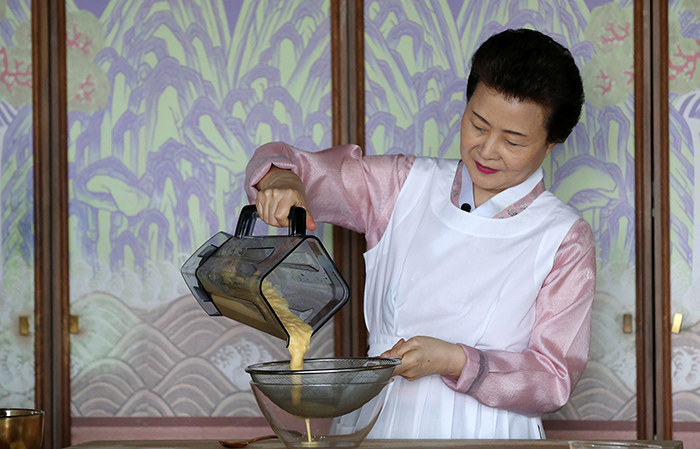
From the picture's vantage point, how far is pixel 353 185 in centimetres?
174

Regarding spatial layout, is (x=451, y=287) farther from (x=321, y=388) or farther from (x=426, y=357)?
(x=321, y=388)

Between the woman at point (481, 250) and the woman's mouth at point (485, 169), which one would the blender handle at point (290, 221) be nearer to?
the woman at point (481, 250)

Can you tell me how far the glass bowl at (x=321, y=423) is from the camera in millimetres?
1075

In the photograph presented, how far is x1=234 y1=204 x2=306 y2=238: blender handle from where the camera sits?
121 cm

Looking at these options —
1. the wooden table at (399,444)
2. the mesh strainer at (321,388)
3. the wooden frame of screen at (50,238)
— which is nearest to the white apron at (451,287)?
the wooden table at (399,444)

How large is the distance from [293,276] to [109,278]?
3.48ft

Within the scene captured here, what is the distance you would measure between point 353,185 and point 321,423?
2.43 feet

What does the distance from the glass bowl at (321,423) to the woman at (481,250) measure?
354 mm

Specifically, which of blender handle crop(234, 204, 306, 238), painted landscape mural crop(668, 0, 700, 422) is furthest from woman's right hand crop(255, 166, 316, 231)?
painted landscape mural crop(668, 0, 700, 422)

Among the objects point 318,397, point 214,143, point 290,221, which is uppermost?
point 214,143

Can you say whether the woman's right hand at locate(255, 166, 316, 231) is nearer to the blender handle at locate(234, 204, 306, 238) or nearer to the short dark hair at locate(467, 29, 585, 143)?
the blender handle at locate(234, 204, 306, 238)

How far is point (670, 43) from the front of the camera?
2.15 m

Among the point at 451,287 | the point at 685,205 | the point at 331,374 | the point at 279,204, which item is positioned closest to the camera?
the point at 331,374

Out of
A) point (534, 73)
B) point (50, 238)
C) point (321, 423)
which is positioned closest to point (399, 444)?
point (321, 423)
